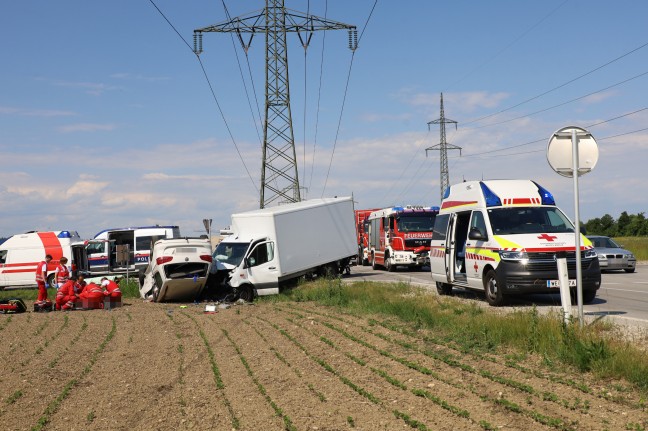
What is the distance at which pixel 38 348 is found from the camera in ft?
44.2

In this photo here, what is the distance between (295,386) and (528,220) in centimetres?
914

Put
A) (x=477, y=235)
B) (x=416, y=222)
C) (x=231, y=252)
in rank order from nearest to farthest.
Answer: (x=477, y=235)
(x=231, y=252)
(x=416, y=222)

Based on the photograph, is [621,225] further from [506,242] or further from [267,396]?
[267,396]

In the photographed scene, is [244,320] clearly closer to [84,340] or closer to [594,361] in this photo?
[84,340]

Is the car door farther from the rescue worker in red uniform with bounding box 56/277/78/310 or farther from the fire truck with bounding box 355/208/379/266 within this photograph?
the fire truck with bounding box 355/208/379/266

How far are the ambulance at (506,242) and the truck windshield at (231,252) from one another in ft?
24.0

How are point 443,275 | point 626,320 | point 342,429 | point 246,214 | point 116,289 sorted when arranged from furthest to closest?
1. point 246,214
2. point 116,289
3. point 443,275
4. point 626,320
5. point 342,429

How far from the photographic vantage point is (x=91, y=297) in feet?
71.5

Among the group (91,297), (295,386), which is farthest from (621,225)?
(295,386)

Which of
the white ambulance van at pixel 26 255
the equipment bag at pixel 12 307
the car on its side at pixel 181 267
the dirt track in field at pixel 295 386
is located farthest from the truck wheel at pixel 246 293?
the white ambulance van at pixel 26 255

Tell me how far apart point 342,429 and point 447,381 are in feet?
6.71

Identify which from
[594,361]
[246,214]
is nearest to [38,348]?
[594,361]

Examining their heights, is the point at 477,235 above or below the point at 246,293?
above

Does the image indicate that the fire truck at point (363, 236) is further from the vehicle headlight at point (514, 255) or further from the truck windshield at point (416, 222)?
the vehicle headlight at point (514, 255)
